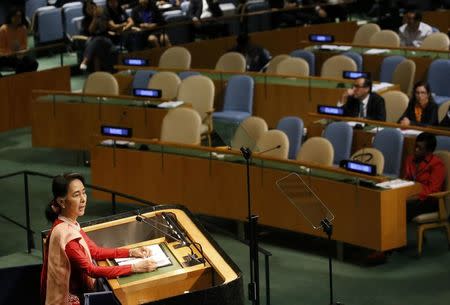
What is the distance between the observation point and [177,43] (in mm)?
15555

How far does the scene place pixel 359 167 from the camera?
28.8ft

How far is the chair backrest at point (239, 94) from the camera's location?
484 inches

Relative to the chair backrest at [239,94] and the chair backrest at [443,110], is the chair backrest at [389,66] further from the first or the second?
the chair backrest at [443,110]

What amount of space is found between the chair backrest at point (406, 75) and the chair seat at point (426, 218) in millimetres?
3510

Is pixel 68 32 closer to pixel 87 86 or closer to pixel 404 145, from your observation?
pixel 87 86

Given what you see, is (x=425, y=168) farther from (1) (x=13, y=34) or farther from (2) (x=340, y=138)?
(1) (x=13, y=34)

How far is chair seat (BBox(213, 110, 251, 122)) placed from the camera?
12050 millimetres

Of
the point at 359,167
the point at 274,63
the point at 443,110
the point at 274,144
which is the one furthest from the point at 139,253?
the point at 274,63

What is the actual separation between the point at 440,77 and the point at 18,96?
16.5ft

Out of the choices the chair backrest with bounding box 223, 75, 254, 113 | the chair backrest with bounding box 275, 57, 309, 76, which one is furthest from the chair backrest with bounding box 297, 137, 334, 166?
the chair backrest with bounding box 275, 57, 309, 76

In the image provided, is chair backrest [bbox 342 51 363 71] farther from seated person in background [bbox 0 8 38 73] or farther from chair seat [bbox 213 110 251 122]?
seated person in background [bbox 0 8 38 73]

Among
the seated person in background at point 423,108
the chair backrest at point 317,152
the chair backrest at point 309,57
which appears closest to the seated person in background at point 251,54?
the chair backrest at point 309,57

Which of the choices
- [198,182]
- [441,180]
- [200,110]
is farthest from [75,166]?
[441,180]

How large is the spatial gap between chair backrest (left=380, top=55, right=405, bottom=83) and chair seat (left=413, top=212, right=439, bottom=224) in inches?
160
